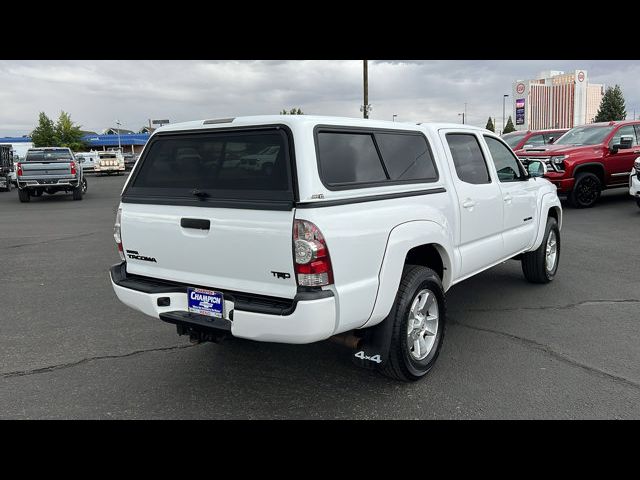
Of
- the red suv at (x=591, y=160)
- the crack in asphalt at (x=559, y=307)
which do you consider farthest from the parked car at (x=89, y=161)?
the crack in asphalt at (x=559, y=307)

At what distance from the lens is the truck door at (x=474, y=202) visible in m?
4.62

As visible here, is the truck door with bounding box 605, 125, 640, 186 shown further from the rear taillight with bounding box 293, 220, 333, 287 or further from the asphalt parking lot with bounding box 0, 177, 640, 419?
the rear taillight with bounding box 293, 220, 333, 287

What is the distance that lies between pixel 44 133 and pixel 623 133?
244 feet

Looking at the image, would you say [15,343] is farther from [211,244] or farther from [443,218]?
[443,218]

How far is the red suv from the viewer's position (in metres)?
12.6

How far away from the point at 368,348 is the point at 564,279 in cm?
413

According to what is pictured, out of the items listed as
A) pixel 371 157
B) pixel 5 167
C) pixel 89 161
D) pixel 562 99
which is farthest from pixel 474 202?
pixel 562 99

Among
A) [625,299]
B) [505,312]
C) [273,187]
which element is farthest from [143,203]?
[625,299]

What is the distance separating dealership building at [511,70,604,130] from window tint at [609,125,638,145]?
78168 mm

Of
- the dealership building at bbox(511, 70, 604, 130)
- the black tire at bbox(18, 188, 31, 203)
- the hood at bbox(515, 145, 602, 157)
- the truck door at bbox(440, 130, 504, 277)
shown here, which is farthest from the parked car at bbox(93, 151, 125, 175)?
the dealership building at bbox(511, 70, 604, 130)

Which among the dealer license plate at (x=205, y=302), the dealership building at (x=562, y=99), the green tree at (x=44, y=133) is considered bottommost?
the dealer license plate at (x=205, y=302)

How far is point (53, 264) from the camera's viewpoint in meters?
8.20

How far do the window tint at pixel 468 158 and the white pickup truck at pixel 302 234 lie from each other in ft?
0.66

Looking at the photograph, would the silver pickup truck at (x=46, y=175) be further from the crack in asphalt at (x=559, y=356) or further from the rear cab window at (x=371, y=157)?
the rear cab window at (x=371, y=157)
